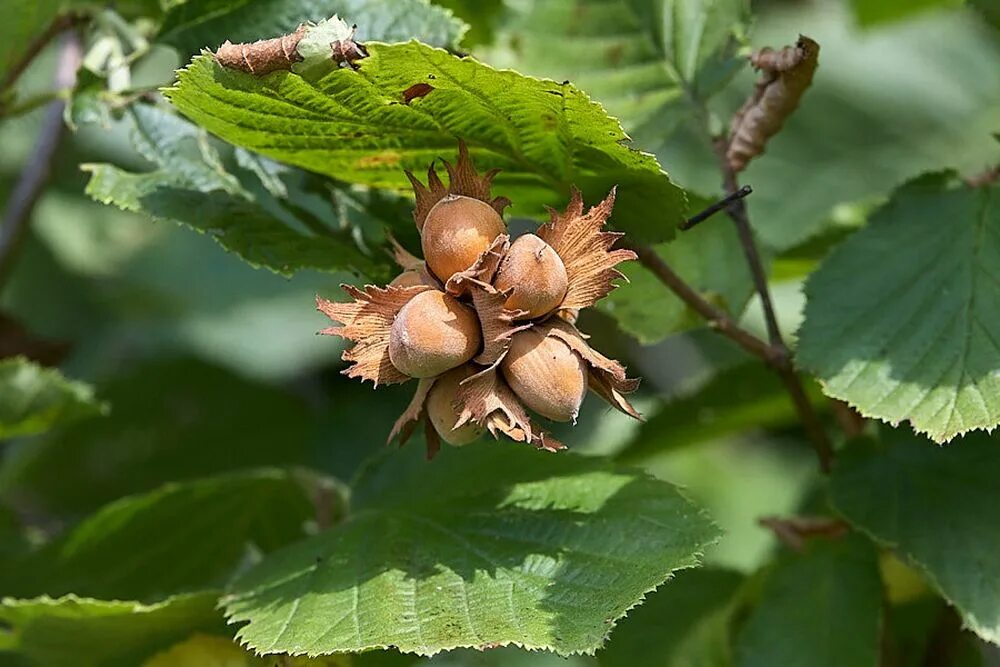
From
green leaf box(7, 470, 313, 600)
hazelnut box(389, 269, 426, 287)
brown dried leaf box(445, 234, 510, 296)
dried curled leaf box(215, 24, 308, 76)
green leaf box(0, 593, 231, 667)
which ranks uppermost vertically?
dried curled leaf box(215, 24, 308, 76)

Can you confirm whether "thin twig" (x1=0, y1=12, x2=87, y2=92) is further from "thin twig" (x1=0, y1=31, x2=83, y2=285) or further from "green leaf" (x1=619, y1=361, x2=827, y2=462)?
"green leaf" (x1=619, y1=361, x2=827, y2=462)

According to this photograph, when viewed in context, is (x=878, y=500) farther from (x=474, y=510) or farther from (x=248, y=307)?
(x=248, y=307)

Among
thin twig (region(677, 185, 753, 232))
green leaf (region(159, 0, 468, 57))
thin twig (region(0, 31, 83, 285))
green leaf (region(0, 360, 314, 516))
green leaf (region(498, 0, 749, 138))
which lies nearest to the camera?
thin twig (region(677, 185, 753, 232))

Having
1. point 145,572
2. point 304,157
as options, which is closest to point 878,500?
point 304,157

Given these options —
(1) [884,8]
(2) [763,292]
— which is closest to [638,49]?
(2) [763,292]

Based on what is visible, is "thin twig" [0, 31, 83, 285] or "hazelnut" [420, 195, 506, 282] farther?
"thin twig" [0, 31, 83, 285]

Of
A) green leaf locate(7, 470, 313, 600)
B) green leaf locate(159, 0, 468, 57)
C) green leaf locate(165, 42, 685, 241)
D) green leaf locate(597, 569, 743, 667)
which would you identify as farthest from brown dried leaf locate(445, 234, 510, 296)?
green leaf locate(597, 569, 743, 667)
